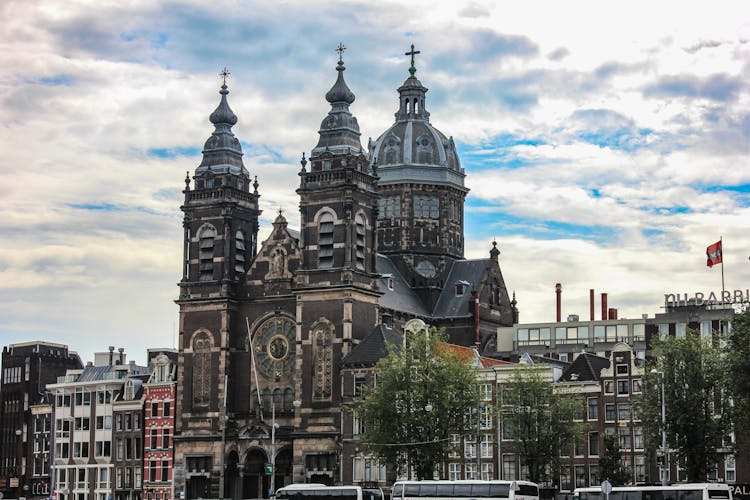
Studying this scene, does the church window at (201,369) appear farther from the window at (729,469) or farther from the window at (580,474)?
the window at (729,469)

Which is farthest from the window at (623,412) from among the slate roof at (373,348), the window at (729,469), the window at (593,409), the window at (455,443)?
the slate roof at (373,348)

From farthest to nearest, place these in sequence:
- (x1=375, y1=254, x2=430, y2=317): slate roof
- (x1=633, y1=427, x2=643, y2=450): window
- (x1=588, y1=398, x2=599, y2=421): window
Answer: (x1=375, y1=254, x2=430, y2=317): slate roof → (x1=588, y1=398, x2=599, y2=421): window → (x1=633, y1=427, x2=643, y2=450): window

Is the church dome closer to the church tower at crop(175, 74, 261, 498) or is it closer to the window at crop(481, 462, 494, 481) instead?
the church tower at crop(175, 74, 261, 498)

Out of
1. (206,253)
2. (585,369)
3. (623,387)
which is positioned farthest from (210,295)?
(623,387)

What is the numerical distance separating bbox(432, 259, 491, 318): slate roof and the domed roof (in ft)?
30.4

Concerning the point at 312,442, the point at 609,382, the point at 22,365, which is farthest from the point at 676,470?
the point at 22,365

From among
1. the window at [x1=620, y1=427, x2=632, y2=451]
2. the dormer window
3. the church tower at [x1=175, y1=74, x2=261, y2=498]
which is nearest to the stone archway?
the church tower at [x1=175, y1=74, x2=261, y2=498]

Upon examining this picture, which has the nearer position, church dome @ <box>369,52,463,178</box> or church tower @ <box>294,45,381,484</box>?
church tower @ <box>294,45,381,484</box>

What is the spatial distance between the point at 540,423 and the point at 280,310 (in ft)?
110

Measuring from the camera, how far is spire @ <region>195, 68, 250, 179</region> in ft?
460

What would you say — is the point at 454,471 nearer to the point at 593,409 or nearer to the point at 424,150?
the point at 593,409

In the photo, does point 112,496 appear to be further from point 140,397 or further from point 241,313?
point 241,313

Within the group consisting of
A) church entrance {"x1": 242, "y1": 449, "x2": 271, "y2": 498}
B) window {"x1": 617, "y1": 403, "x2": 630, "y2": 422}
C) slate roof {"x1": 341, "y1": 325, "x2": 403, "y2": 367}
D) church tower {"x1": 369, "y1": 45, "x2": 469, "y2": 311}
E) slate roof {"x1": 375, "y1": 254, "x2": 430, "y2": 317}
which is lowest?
church entrance {"x1": 242, "y1": 449, "x2": 271, "y2": 498}

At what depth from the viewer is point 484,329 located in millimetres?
147875
